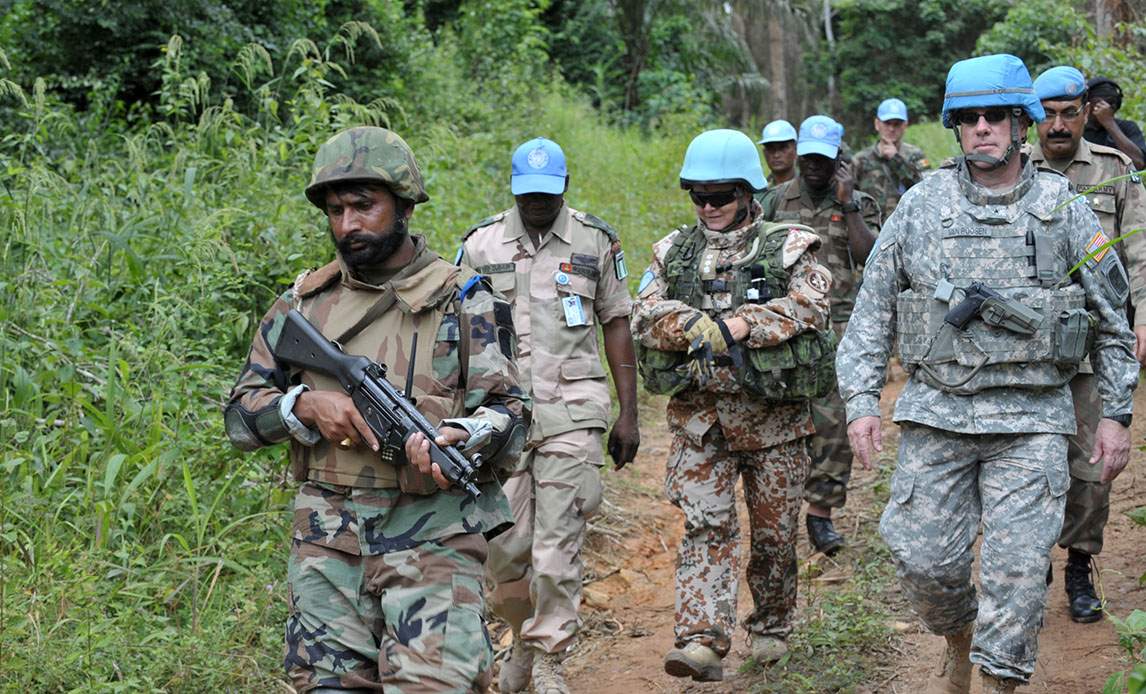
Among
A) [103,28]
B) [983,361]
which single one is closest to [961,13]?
[103,28]

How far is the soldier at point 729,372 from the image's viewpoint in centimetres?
504

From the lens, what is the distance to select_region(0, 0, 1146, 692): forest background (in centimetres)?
484

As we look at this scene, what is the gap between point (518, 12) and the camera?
58.3ft

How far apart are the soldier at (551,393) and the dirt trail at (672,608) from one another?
62 centimetres

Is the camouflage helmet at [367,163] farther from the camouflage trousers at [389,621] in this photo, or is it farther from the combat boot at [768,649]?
the combat boot at [768,649]

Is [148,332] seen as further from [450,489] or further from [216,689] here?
[450,489]

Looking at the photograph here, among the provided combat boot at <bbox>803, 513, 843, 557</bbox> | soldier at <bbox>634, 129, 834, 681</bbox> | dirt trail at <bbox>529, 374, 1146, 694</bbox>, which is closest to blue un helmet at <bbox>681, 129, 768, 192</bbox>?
soldier at <bbox>634, 129, 834, 681</bbox>

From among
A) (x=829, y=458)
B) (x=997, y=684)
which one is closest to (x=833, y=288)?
(x=829, y=458)

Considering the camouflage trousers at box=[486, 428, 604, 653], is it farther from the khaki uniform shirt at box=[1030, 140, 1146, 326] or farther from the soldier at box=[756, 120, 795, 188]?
the soldier at box=[756, 120, 795, 188]

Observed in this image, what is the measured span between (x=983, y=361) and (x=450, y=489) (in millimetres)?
1753

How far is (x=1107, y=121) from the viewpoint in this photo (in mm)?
6922

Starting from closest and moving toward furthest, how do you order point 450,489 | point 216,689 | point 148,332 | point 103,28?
point 450,489 → point 216,689 → point 148,332 → point 103,28

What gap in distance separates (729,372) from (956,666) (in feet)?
4.44

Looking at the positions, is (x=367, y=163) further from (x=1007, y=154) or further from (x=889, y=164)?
(x=889, y=164)
